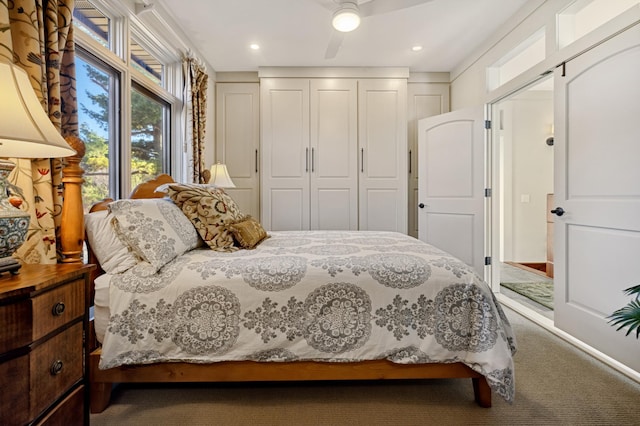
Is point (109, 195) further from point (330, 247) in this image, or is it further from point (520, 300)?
point (520, 300)

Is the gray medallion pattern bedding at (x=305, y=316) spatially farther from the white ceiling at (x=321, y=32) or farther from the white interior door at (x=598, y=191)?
the white ceiling at (x=321, y=32)

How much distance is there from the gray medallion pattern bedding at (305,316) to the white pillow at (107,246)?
8cm

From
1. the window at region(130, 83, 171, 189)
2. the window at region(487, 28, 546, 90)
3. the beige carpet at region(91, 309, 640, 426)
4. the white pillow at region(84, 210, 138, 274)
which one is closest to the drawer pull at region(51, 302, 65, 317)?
the white pillow at region(84, 210, 138, 274)

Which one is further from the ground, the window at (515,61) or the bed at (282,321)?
the window at (515,61)

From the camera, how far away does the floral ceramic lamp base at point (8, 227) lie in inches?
37.5

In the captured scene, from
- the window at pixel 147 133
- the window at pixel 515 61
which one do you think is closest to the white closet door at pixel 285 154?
the window at pixel 147 133

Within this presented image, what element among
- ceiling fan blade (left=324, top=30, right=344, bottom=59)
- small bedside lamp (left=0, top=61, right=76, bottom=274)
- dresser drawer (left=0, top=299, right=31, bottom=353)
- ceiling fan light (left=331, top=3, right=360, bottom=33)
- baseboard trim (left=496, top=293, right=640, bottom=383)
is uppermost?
ceiling fan blade (left=324, top=30, right=344, bottom=59)

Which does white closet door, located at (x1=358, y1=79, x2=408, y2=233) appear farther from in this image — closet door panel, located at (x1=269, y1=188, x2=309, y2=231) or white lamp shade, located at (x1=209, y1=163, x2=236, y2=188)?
white lamp shade, located at (x1=209, y1=163, x2=236, y2=188)

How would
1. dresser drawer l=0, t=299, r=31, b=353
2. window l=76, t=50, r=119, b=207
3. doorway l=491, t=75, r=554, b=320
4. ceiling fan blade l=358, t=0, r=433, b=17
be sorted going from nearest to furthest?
1. dresser drawer l=0, t=299, r=31, b=353
2. window l=76, t=50, r=119, b=207
3. ceiling fan blade l=358, t=0, r=433, b=17
4. doorway l=491, t=75, r=554, b=320

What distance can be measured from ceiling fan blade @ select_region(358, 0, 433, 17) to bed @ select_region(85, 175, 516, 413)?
192cm

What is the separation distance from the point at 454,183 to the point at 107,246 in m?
3.46

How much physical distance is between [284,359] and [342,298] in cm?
40

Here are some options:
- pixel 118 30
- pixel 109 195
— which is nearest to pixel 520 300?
pixel 109 195

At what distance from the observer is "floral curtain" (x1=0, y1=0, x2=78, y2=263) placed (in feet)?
4.16
